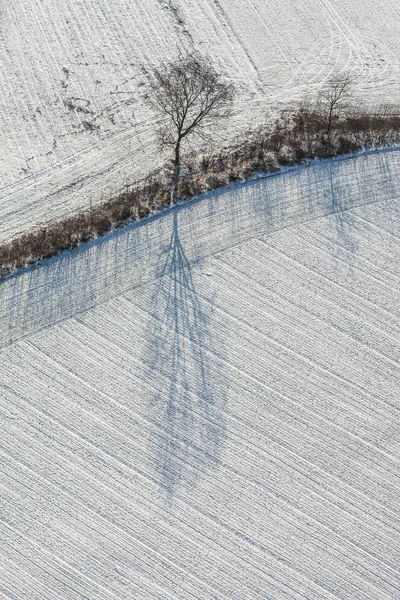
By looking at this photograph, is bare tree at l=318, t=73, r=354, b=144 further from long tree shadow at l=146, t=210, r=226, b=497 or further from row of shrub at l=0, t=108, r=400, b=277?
long tree shadow at l=146, t=210, r=226, b=497

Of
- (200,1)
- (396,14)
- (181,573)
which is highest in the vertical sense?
(200,1)

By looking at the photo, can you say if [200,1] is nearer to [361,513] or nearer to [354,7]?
[354,7]

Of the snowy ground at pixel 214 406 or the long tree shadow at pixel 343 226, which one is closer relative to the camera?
the snowy ground at pixel 214 406

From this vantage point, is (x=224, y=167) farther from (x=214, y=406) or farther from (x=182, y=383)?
(x=214, y=406)

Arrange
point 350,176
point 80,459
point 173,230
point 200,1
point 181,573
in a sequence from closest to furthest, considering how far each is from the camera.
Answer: point 181,573 → point 80,459 → point 173,230 → point 350,176 → point 200,1

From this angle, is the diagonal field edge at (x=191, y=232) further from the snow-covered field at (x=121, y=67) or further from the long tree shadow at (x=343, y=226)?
the snow-covered field at (x=121, y=67)

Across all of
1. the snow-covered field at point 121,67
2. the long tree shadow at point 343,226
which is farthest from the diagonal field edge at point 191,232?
the snow-covered field at point 121,67

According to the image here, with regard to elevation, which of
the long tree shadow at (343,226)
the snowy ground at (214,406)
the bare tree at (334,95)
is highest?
the bare tree at (334,95)

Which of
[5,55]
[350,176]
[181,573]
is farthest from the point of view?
[5,55]

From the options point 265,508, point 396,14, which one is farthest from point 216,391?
point 396,14
